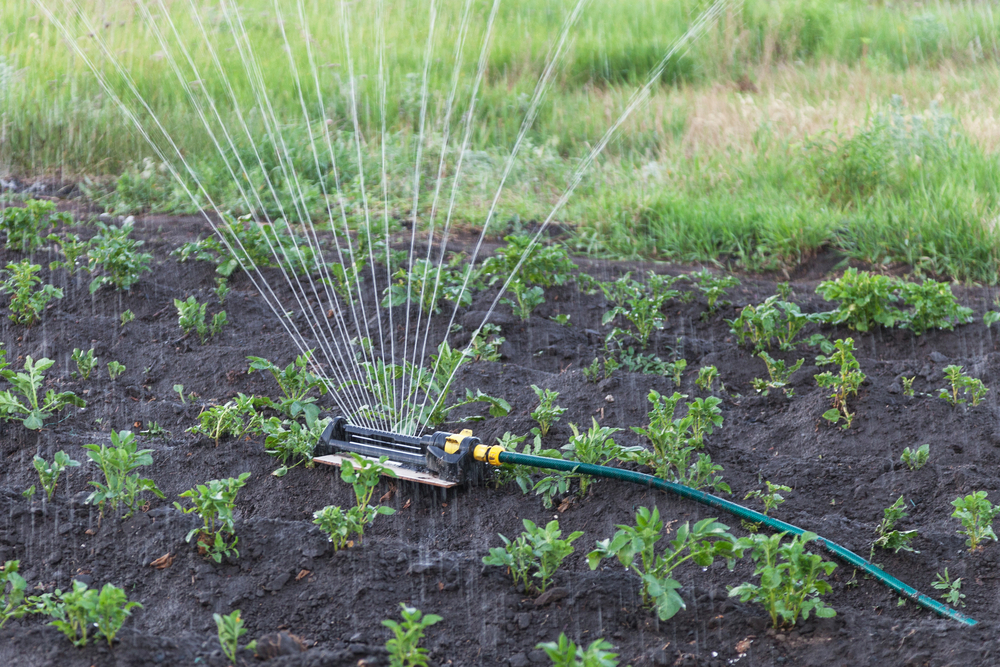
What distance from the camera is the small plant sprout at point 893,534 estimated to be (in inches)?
90.2

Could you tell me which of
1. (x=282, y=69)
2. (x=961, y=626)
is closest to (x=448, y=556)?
(x=961, y=626)

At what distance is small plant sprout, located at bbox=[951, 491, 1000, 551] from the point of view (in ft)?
7.33

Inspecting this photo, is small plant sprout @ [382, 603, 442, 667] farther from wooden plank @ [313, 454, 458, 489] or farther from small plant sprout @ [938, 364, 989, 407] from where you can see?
small plant sprout @ [938, 364, 989, 407]

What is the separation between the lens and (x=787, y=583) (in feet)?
6.40

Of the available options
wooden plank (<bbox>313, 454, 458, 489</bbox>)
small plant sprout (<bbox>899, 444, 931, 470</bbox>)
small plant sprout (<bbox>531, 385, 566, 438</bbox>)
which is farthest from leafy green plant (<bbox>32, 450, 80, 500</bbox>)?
small plant sprout (<bbox>899, 444, 931, 470</bbox>)

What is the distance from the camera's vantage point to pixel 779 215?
522 cm

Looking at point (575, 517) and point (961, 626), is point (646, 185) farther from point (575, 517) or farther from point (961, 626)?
point (961, 626)

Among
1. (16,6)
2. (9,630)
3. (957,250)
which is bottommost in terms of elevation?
(957,250)

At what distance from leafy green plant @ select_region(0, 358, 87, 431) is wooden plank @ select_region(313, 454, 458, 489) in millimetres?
836

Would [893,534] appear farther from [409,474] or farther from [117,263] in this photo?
[117,263]

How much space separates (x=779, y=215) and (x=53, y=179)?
182 inches

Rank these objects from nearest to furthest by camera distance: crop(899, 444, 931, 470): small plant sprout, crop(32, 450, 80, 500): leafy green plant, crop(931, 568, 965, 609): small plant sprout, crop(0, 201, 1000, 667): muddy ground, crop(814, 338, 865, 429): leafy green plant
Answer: crop(0, 201, 1000, 667): muddy ground, crop(931, 568, 965, 609): small plant sprout, crop(32, 450, 80, 500): leafy green plant, crop(899, 444, 931, 470): small plant sprout, crop(814, 338, 865, 429): leafy green plant

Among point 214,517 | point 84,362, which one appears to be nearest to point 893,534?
point 214,517

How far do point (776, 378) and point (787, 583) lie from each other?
147 cm
